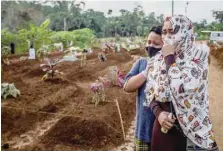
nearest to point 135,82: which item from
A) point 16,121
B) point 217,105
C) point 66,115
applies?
point 66,115

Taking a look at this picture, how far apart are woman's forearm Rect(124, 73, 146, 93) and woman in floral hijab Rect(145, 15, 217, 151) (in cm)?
8

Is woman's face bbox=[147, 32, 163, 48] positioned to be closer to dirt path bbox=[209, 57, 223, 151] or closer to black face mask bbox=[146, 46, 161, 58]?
black face mask bbox=[146, 46, 161, 58]

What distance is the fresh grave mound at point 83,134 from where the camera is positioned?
2.93m

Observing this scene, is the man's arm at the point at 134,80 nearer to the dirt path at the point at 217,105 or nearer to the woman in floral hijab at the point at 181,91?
the woman in floral hijab at the point at 181,91

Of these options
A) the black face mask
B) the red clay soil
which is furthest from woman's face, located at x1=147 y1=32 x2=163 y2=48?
the red clay soil

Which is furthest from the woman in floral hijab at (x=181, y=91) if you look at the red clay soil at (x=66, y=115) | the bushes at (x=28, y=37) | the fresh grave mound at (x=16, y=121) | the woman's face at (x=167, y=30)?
the bushes at (x=28, y=37)

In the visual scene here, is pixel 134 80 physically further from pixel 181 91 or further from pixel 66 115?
pixel 66 115

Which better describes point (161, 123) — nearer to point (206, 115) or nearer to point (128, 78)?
point (206, 115)

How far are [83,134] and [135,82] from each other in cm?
173

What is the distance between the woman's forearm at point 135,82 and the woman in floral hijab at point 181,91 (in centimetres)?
8

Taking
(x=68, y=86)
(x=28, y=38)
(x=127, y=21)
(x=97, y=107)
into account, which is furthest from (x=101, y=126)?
(x=127, y=21)

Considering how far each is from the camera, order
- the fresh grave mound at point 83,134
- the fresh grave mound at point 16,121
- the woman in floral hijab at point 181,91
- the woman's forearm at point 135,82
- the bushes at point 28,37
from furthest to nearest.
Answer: the bushes at point 28,37, the fresh grave mound at point 16,121, the fresh grave mound at point 83,134, the woman's forearm at point 135,82, the woman in floral hijab at point 181,91

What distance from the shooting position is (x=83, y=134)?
9.90 feet

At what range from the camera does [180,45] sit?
1243 millimetres
